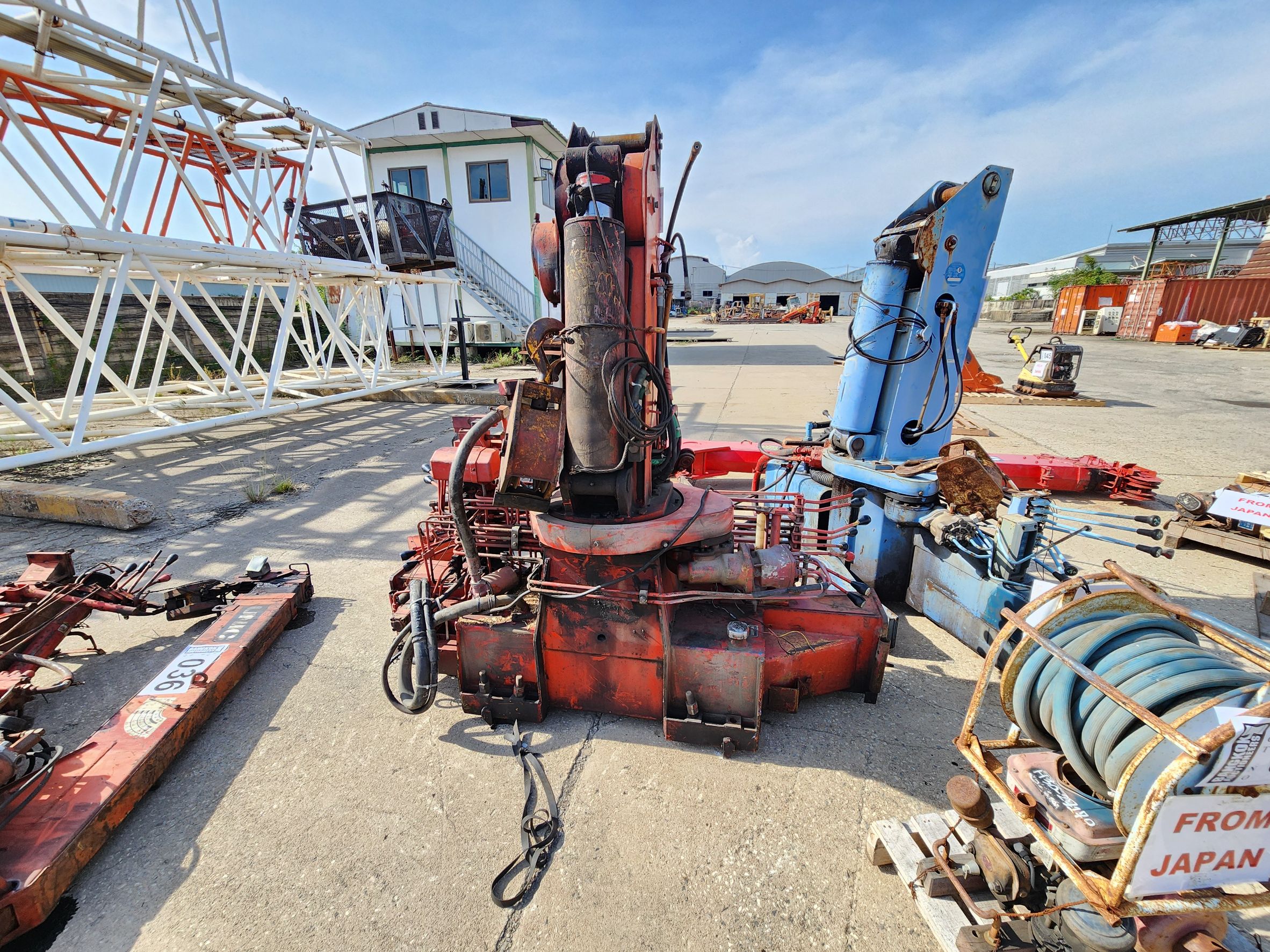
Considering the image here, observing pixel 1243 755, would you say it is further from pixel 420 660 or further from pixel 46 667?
pixel 46 667

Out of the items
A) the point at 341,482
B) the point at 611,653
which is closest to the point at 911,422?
the point at 611,653

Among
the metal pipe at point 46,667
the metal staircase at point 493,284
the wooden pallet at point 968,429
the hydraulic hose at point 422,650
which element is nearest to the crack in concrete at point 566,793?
the hydraulic hose at point 422,650

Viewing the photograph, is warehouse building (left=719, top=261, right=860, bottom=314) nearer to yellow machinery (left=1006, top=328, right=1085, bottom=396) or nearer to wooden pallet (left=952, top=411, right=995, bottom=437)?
yellow machinery (left=1006, top=328, right=1085, bottom=396)

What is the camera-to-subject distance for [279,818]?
99.6 inches

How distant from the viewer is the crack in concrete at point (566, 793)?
2.02m

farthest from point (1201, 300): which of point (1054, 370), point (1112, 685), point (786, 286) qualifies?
point (786, 286)

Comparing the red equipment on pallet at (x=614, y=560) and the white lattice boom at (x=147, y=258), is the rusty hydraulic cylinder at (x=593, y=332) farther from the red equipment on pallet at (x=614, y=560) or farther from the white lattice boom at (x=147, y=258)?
the white lattice boom at (x=147, y=258)

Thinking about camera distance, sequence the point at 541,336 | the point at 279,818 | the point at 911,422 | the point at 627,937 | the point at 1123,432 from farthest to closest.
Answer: the point at 1123,432 → the point at 911,422 → the point at 541,336 → the point at 279,818 → the point at 627,937

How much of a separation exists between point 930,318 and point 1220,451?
7662 mm

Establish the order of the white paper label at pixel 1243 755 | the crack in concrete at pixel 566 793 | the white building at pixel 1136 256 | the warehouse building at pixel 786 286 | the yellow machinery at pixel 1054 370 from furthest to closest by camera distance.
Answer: the warehouse building at pixel 786 286
the white building at pixel 1136 256
the yellow machinery at pixel 1054 370
the crack in concrete at pixel 566 793
the white paper label at pixel 1243 755

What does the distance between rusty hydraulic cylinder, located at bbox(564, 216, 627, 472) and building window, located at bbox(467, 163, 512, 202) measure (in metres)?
18.6

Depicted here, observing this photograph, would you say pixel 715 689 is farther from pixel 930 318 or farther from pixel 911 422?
pixel 930 318

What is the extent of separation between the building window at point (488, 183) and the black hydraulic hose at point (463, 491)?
60.8 feet

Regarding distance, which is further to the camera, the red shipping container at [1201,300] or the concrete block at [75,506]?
the red shipping container at [1201,300]
